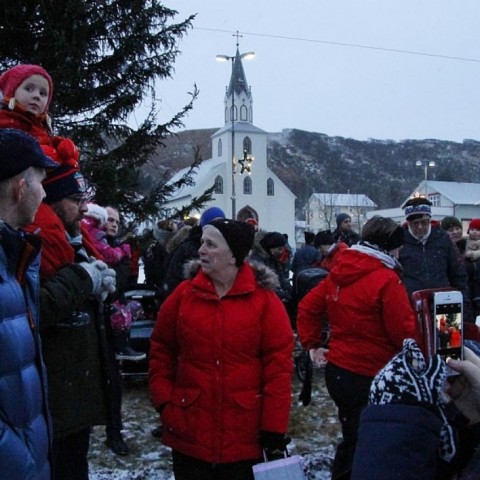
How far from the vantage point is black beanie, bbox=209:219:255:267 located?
3240 millimetres

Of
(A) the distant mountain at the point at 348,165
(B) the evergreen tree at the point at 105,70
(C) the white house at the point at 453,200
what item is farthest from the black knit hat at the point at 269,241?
(A) the distant mountain at the point at 348,165

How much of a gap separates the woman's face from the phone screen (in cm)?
149

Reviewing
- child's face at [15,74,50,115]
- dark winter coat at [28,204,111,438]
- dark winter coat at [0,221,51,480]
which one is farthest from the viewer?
child's face at [15,74,50,115]

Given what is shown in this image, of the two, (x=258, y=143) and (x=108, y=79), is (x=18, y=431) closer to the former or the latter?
(x=108, y=79)

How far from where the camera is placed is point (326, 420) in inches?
241

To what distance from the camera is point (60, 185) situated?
285 cm

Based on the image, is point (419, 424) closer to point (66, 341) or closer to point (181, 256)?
point (66, 341)

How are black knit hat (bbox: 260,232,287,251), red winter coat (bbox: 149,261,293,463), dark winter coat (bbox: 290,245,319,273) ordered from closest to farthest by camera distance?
1. red winter coat (bbox: 149,261,293,463)
2. black knit hat (bbox: 260,232,287,251)
3. dark winter coat (bbox: 290,245,319,273)

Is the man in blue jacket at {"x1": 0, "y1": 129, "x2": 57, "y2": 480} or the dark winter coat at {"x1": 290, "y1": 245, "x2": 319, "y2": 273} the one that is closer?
the man in blue jacket at {"x1": 0, "y1": 129, "x2": 57, "y2": 480}

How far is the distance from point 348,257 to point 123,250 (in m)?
2.07

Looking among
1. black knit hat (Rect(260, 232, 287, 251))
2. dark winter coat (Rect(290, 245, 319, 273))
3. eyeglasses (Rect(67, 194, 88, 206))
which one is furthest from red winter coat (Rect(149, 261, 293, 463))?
dark winter coat (Rect(290, 245, 319, 273))

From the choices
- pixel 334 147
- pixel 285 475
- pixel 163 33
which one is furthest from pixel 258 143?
pixel 334 147

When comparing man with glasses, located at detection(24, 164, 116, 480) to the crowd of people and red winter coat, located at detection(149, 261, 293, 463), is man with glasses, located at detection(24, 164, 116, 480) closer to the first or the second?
the crowd of people

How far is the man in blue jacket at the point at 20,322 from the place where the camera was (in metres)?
1.80
